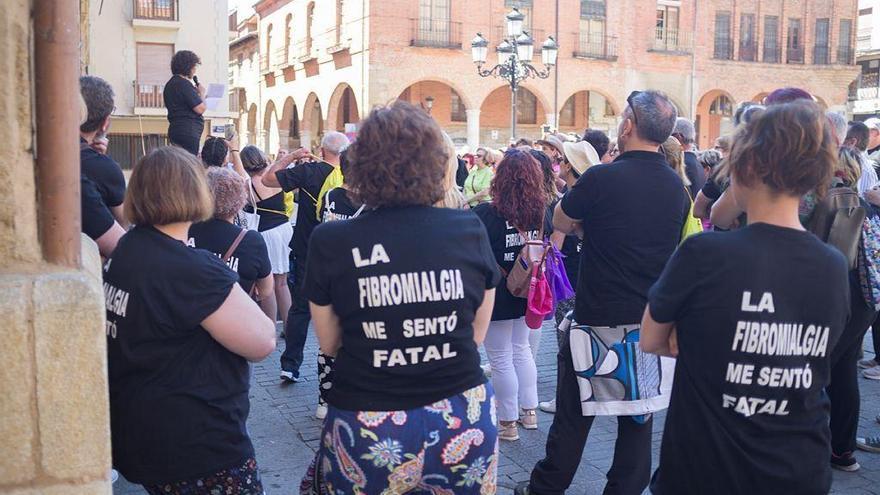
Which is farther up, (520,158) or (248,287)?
(520,158)

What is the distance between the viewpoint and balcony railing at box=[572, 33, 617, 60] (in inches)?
1357

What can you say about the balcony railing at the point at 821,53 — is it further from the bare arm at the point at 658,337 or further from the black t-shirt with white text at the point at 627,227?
the bare arm at the point at 658,337

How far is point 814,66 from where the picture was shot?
128ft

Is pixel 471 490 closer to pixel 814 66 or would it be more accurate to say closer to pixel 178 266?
pixel 178 266

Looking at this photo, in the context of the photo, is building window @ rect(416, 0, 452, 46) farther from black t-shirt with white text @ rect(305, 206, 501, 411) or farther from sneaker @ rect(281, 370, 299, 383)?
black t-shirt with white text @ rect(305, 206, 501, 411)

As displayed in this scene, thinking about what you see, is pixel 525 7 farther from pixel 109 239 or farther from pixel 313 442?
pixel 109 239

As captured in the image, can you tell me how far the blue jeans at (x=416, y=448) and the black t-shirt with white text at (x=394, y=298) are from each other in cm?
4

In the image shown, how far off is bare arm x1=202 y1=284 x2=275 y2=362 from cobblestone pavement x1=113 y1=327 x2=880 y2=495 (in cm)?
206

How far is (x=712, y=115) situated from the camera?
39.9 m

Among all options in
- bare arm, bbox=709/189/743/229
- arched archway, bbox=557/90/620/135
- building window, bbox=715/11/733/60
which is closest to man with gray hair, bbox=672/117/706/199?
bare arm, bbox=709/189/743/229

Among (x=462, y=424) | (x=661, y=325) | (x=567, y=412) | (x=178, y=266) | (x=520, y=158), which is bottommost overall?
(x=567, y=412)

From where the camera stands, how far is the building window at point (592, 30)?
34531 millimetres

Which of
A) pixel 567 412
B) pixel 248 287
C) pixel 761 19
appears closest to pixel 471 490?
pixel 567 412

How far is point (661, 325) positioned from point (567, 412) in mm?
1503
